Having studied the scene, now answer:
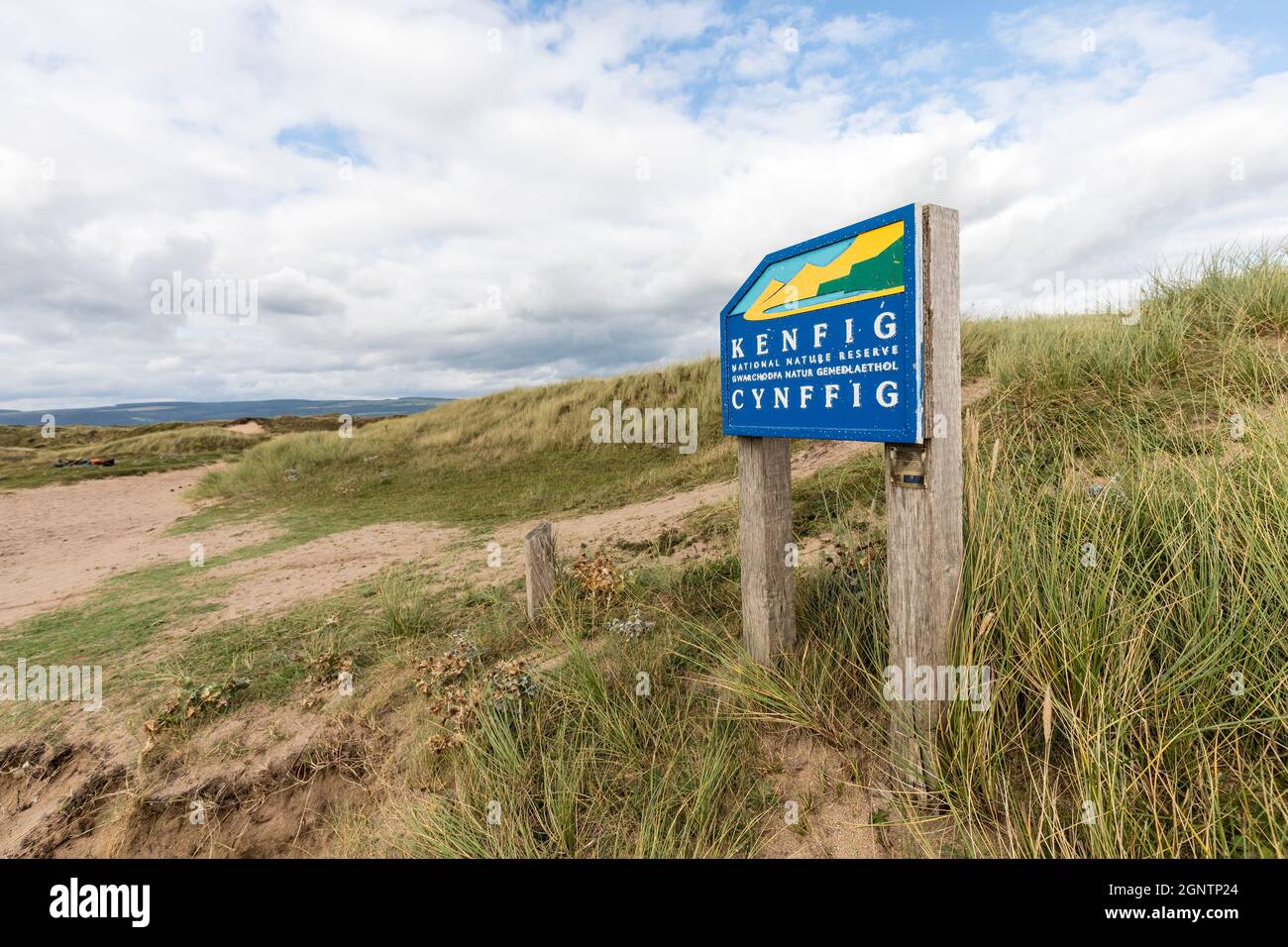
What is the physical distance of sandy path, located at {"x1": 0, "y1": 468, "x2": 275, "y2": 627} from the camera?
856 cm

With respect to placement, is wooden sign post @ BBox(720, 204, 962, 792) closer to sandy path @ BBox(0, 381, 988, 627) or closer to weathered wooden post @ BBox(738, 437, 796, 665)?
weathered wooden post @ BBox(738, 437, 796, 665)

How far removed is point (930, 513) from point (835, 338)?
91 centimetres

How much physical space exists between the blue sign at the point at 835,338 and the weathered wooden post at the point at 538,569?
2.19m

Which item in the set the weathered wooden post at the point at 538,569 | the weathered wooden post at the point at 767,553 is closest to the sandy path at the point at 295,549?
the weathered wooden post at the point at 538,569

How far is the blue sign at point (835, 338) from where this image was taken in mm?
2461

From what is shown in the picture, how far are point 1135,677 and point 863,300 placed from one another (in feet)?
5.94

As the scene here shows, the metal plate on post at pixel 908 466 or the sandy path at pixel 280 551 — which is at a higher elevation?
the metal plate on post at pixel 908 466

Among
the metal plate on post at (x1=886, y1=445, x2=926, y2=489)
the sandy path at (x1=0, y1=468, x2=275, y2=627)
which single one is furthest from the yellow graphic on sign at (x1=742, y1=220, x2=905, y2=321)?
the sandy path at (x1=0, y1=468, x2=275, y2=627)

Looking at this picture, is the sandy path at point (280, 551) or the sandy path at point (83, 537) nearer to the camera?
the sandy path at point (280, 551)

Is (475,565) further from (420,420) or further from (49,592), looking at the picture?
(420,420)

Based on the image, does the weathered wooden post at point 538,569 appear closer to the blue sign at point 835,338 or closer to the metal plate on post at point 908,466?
the blue sign at point 835,338

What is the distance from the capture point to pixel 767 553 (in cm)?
346

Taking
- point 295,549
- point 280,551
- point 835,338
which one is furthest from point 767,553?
point 280,551

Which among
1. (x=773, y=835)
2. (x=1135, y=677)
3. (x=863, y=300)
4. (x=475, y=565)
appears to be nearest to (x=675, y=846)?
(x=773, y=835)
